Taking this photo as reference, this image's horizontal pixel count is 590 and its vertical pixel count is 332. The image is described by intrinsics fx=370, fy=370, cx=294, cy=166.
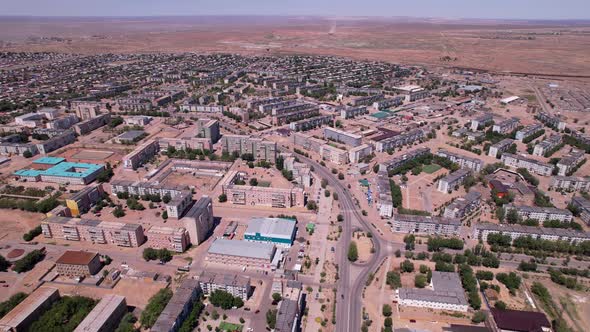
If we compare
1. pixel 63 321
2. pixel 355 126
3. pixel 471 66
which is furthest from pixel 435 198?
pixel 471 66

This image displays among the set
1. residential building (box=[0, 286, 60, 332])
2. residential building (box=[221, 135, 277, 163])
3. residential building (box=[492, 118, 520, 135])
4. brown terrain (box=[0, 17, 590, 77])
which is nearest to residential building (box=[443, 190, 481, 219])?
residential building (box=[221, 135, 277, 163])

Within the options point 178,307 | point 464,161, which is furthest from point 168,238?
point 464,161

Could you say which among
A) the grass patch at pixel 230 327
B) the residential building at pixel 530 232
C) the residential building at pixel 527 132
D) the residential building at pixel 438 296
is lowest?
the grass patch at pixel 230 327

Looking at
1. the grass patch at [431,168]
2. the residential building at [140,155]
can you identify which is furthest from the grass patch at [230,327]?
the grass patch at [431,168]

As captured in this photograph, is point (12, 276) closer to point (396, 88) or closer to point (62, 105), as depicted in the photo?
point (62, 105)

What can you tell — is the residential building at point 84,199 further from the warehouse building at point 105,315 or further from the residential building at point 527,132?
the residential building at point 527,132

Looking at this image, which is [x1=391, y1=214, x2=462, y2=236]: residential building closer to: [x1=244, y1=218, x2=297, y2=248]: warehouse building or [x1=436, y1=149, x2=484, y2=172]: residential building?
[x1=244, y1=218, x2=297, y2=248]: warehouse building

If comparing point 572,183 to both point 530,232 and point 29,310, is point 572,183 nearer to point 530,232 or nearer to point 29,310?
point 530,232
